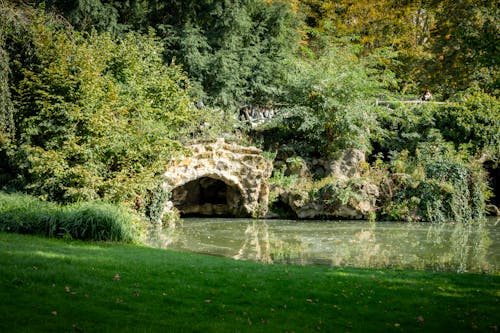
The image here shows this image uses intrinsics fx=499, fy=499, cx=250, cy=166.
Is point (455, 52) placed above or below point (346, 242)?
above

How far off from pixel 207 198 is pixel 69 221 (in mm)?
10917

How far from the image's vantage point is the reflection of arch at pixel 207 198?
21.2 m

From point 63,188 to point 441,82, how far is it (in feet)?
84.5

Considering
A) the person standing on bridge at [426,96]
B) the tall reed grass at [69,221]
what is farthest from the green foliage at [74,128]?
the person standing on bridge at [426,96]

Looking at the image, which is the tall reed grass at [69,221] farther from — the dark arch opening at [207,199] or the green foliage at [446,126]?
the green foliage at [446,126]

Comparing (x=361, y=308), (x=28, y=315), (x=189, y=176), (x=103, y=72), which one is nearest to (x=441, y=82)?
(x=189, y=176)

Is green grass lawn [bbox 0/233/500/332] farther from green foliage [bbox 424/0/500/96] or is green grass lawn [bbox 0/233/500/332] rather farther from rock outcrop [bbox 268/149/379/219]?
green foliage [bbox 424/0/500/96]

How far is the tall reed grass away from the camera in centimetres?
1175

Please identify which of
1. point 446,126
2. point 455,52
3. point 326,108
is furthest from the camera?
point 455,52

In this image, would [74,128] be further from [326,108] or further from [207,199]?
[326,108]

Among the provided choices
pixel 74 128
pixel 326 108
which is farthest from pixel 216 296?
pixel 326 108

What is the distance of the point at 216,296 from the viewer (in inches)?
278

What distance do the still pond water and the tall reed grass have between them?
6.35 ft

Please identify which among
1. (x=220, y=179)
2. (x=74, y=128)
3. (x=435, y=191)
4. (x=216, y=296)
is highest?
(x=74, y=128)
